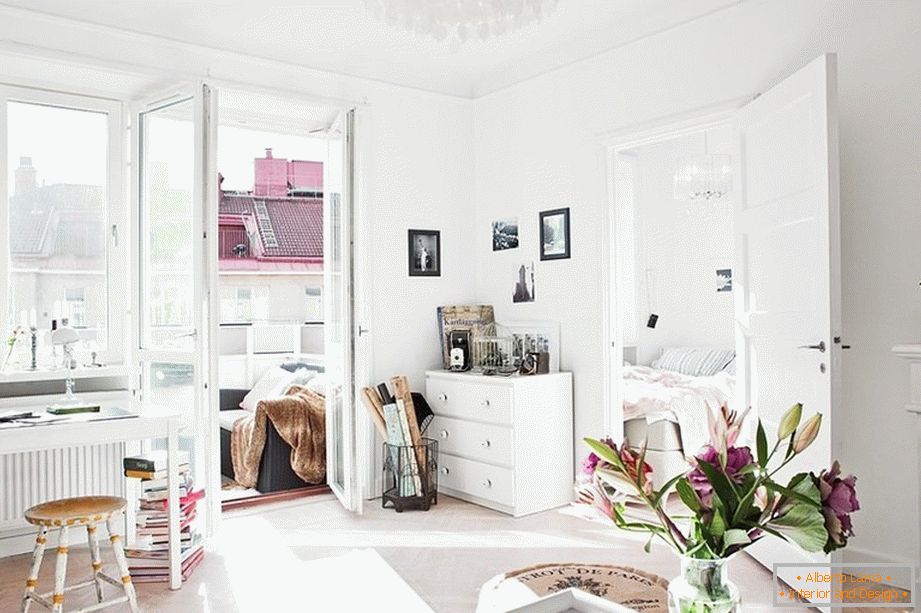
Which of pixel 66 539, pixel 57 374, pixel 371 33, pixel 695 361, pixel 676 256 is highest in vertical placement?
pixel 371 33

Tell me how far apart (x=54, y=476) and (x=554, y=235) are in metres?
3.08

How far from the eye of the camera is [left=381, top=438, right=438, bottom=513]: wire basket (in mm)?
4332

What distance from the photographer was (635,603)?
262 cm

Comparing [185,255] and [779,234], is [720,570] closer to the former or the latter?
[779,234]

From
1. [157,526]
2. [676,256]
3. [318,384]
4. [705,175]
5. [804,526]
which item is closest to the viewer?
[804,526]

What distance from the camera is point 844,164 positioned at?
10.4ft

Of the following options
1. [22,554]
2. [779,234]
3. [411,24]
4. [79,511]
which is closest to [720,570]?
[411,24]

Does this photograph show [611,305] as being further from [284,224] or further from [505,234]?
[284,224]

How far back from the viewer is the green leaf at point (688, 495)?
3.77ft

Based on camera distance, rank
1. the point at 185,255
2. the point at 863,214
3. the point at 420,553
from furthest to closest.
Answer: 1. the point at 185,255
2. the point at 420,553
3. the point at 863,214

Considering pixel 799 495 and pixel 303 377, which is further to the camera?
pixel 303 377

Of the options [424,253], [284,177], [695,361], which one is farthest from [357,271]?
[284,177]

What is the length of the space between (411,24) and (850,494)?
6.23 ft

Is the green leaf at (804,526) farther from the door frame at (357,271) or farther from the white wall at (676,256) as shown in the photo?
→ the white wall at (676,256)
